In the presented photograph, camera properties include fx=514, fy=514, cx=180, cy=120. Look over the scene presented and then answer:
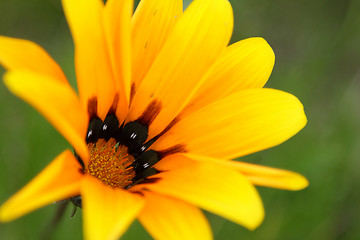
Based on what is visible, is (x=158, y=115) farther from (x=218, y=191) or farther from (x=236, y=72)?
(x=218, y=191)

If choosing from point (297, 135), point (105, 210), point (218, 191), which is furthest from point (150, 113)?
point (297, 135)

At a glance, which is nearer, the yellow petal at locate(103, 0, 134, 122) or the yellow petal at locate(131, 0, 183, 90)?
the yellow petal at locate(103, 0, 134, 122)

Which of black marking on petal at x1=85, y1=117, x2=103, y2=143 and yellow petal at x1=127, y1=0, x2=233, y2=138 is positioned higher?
yellow petal at x1=127, y1=0, x2=233, y2=138

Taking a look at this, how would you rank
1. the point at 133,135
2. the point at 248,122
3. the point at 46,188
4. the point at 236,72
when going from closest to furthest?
the point at 46,188 < the point at 248,122 < the point at 236,72 < the point at 133,135

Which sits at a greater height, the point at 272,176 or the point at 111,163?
the point at 272,176

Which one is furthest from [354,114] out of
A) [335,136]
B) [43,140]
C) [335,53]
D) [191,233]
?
[191,233]

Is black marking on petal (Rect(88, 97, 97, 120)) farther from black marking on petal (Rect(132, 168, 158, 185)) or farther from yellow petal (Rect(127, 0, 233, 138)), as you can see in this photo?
black marking on petal (Rect(132, 168, 158, 185))

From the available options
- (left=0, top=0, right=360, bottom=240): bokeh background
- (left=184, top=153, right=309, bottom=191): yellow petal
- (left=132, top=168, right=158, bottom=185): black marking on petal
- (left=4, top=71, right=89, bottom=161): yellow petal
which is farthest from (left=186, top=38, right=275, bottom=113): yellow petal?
(left=0, top=0, right=360, bottom=240): bokeh background
